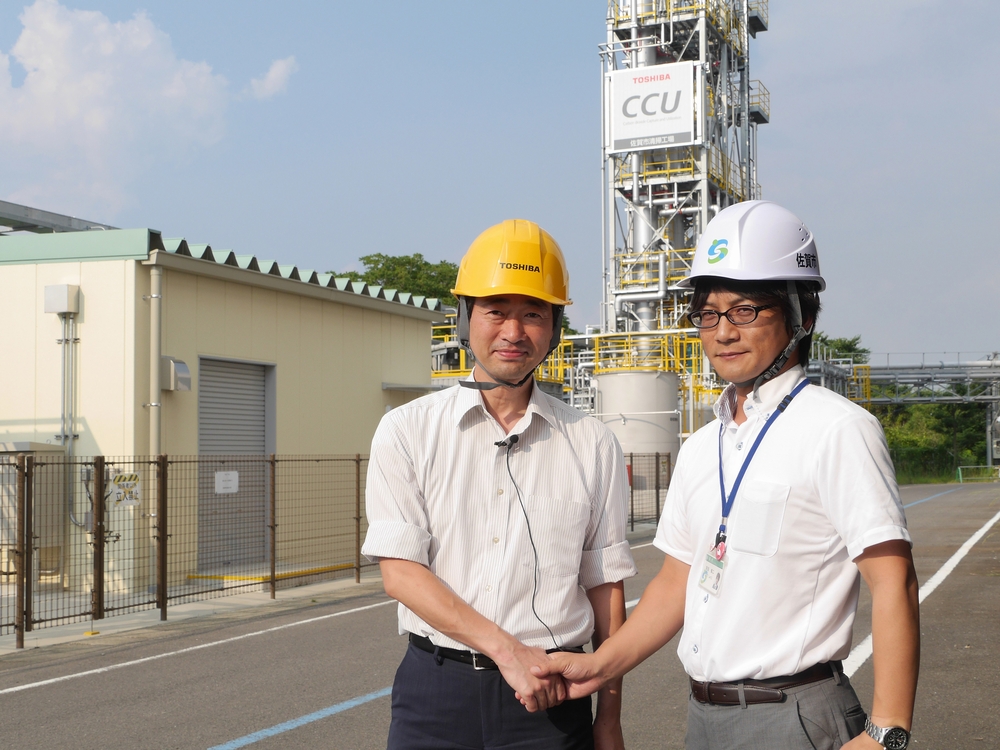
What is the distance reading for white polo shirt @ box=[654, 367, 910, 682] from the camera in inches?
96.3

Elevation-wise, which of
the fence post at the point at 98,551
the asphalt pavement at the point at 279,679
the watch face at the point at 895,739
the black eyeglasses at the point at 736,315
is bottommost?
the asphalt pavement at the point at 279,679

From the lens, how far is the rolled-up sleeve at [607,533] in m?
3.09

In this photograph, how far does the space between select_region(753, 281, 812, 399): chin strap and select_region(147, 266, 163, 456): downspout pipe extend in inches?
534

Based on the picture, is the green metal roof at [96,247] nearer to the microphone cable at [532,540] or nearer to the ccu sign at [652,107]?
the microphone cable at [532,540]

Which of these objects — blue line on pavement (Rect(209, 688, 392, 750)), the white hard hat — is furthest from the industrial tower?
the white hard hat

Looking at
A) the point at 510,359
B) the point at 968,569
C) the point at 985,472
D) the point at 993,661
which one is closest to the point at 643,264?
the point at 985,472

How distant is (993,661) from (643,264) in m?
37.7

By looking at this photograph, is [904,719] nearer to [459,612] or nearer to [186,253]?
[459,612]

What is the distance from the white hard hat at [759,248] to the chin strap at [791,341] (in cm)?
4

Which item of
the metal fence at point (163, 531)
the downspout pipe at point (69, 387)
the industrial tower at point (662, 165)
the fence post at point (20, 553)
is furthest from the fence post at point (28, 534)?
the industrial tower at point (662, 165)

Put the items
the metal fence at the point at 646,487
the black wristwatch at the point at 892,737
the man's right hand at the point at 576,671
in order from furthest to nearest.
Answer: the metal fence at the point at 646,487
the man's right hand at the point at 576,671
the black wristwatch at the point at 892,737

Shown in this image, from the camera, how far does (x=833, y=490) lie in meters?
2.47

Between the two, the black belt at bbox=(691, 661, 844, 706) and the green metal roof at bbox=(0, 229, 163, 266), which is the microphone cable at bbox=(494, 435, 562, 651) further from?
the green metal roof at bbox=(0, 229, 163, 266)

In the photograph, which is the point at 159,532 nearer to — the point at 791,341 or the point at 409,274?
the point at 791,341
